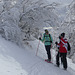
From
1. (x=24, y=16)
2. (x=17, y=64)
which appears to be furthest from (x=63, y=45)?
(x=24, y=16)

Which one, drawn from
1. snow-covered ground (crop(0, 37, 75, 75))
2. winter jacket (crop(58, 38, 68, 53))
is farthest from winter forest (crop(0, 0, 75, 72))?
winter jacket (crop(58, 38, 68, 53))

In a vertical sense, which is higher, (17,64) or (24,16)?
(24,16)

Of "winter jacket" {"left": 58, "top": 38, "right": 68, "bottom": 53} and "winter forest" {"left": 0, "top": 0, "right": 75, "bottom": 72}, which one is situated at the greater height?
"winter forest" {"left": 0, "top": 0, "right": 75, "bottom": 72}

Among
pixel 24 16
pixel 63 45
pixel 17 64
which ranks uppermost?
pixel 24 16

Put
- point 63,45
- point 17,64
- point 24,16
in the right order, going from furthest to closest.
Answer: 1. point 24,16
2. point 63,45
3. point 17,64

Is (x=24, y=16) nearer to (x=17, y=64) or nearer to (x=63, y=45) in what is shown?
(x=63, y=45)

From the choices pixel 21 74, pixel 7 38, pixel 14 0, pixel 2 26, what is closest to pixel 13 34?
pixel 7 38

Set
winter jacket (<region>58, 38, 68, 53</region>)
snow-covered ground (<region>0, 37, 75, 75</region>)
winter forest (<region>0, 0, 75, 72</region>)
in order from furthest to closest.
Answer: winter forest (<region>0, 0, 75, 72</region>)
winter jacket (<region>58, 38, 68, 53</region>)
snow-covered ground (<region>0, 37, 75, 75</region>)

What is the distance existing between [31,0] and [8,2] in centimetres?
164

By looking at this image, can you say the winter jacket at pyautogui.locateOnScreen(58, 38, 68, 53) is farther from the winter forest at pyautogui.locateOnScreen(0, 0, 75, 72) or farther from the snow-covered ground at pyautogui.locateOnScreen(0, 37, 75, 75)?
the winter forest at pyautogui.locateOnScreen(0, 0, 75, 72)

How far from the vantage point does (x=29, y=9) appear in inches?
283

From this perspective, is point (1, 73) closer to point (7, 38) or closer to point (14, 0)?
point (7, 38)

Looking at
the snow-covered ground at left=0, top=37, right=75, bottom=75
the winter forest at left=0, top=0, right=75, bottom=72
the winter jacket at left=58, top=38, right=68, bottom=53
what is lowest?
the snow-covered ground at left=0, top=37, right=75, bottom=75

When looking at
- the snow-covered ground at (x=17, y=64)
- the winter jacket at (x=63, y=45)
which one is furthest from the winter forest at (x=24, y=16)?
the winter jacket at (x=63, y=45)
